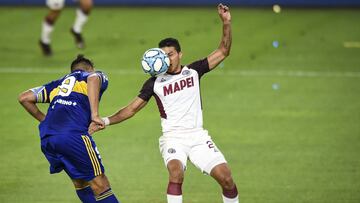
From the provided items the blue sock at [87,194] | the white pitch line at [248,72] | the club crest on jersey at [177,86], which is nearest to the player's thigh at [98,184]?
the blue sock at [87,194]

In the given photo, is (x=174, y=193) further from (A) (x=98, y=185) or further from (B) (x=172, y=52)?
(B) (x=172, y=52)

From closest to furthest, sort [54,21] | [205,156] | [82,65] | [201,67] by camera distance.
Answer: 1. [205,156]
2. [82,65]
3. [201,67]
4. [54,21]

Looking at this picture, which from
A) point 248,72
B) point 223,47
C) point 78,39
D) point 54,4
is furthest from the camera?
point 78,39

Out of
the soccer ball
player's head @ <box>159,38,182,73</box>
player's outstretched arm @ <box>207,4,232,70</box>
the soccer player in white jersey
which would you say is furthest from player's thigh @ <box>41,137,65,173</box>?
player's outstretched arm @ <box>207,4,232,70</box>

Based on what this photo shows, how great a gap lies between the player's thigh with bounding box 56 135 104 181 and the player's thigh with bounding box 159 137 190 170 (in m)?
0.87

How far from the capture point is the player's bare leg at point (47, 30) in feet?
68.4

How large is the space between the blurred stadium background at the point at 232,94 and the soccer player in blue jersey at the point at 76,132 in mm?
1957

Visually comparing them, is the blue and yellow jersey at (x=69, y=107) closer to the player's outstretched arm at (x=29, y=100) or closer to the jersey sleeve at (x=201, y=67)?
the player's outstretched arm at (x=29, y=100)

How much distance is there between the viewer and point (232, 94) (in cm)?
1733

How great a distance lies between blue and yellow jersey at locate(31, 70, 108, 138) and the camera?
30.6ft

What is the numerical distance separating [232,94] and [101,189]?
8.34m

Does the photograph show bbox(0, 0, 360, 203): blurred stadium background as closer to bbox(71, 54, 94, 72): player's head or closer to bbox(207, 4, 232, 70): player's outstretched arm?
bbox(207, 4, 232, 70): player's outstretched arm

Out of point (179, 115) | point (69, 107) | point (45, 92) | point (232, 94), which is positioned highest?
point (45, 92)

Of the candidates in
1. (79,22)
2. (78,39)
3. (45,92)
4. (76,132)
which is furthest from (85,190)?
(78,39)
